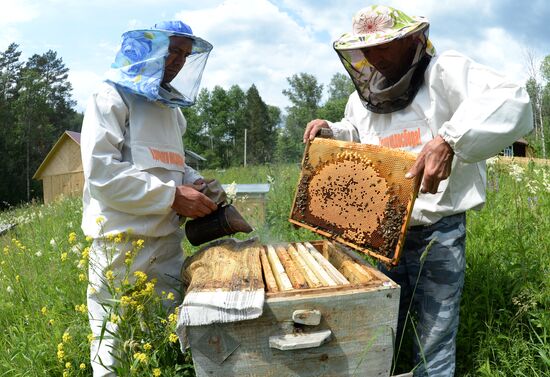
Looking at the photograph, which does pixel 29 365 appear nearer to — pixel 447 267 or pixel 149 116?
pixel 149 116

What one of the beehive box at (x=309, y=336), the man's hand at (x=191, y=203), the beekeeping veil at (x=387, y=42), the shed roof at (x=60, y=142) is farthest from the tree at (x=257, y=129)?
the beehive box at (x=309, y=336)

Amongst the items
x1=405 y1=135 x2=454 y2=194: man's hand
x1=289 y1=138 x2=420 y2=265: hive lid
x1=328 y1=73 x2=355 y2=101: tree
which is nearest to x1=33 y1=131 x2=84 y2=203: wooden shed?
x1=289 y1=138 x2=420 y2=265: hive lid

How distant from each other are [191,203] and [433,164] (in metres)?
1.37

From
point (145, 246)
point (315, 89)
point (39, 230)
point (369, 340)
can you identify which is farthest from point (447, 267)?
point (315, 89)

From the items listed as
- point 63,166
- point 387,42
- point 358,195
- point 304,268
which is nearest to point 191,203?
point 304,268

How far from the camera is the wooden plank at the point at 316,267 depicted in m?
1.83

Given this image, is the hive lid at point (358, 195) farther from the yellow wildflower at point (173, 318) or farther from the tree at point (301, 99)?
the tree at point (301, 99)

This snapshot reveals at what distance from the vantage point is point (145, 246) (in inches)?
102

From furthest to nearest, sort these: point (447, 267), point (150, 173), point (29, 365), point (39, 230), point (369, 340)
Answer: point (39, 230)
point (29, 365)
point (150, 173)
point (447, 267)
point (369, 340)

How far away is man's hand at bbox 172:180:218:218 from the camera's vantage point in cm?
245

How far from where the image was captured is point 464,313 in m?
2.92

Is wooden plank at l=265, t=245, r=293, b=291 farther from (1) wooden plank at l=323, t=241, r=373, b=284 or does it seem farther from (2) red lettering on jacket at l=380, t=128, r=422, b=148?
(2) red lettering on jacket at l=380, t=128, r=422, b=148

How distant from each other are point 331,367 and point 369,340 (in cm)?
20

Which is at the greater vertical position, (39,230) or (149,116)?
(149,116)
